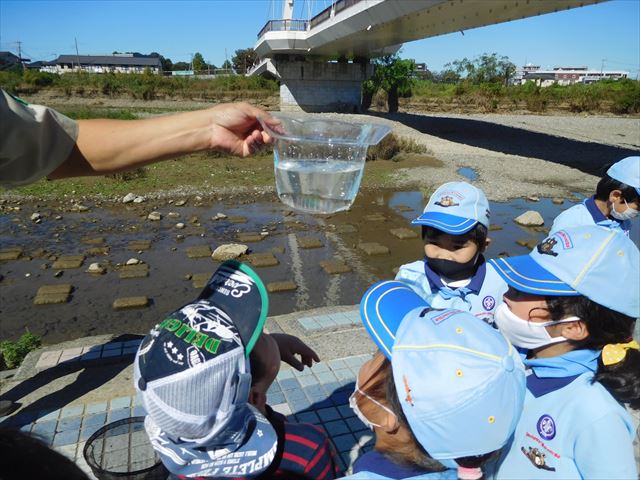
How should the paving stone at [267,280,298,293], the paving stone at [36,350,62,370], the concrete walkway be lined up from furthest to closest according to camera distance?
the paving stone at [267,280,298,293], the paving stone at [36,350,62,370], the concrete walkway

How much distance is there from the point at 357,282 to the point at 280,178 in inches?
198

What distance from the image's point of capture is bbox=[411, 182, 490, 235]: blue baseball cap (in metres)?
2.49

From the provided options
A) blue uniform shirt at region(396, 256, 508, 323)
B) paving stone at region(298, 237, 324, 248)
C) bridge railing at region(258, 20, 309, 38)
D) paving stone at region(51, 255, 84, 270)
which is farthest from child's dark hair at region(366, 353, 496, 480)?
bridge railing at region(258, 20, 309, 38)

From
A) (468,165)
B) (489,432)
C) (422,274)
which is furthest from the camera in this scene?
(468,165)

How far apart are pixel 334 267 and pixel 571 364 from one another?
5367 mm

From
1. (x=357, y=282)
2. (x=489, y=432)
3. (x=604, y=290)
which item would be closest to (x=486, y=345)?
(x=489, y=432)

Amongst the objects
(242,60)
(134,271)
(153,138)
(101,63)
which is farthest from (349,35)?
(101,63)

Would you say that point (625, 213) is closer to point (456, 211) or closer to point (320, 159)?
point (456, 211)

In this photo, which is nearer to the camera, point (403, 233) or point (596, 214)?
point (596, 214)

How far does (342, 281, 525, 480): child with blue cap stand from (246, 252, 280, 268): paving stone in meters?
5.68

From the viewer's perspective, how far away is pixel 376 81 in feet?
111

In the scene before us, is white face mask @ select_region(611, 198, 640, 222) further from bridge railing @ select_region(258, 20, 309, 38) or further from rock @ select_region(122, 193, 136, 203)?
bridge railing @ select_region(258, 20, 309, 38)

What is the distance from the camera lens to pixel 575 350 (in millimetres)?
1693

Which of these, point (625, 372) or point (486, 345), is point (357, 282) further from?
point (486, 345)
